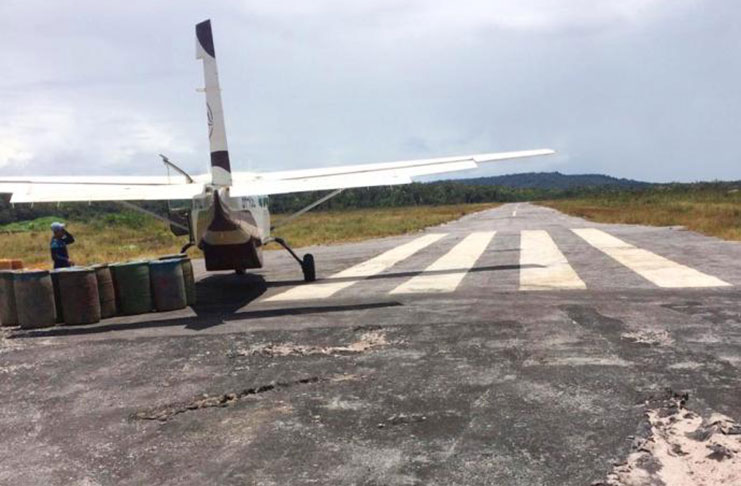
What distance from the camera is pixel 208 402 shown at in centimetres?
613

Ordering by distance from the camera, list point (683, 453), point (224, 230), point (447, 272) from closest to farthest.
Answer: point (683, 453) → point (224, 230) → point (447, 272)

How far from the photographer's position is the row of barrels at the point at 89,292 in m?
10.7

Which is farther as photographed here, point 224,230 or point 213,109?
point 213,109

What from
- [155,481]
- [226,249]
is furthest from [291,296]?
[155,481]

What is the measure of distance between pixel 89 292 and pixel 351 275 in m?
7.25

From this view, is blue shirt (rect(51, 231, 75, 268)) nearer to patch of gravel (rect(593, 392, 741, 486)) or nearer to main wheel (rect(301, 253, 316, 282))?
main wheel (rect(301, 253, 316, 282))

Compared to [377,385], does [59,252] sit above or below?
above

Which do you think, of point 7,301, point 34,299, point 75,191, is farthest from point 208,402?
point 75,191

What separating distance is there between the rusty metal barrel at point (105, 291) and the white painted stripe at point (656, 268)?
10.4m

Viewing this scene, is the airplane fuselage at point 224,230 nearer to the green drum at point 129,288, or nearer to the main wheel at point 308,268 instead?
the green drum at point 129,288

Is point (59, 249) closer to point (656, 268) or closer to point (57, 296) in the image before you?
point (57, 296)

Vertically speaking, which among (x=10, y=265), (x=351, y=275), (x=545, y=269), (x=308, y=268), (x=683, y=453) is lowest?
(x=683, y=453)

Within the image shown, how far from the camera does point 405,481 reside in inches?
166

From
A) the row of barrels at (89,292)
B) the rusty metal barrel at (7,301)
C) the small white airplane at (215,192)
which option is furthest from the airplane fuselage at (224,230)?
the rusty metal barrel at (7,301)
